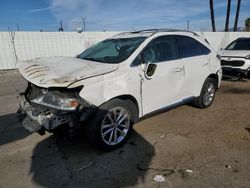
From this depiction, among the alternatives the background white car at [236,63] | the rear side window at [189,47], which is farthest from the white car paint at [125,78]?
the background white car at [236,63]

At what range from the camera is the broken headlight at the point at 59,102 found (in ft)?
11.2

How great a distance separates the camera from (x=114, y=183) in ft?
10.3

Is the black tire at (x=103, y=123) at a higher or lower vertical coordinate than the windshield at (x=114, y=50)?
lower

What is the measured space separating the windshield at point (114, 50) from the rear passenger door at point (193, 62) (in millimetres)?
1078

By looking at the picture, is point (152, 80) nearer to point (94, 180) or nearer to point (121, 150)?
point (121, 150)

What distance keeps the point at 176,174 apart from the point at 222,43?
21.1 meters

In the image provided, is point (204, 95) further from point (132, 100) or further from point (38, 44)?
point (38, 44)

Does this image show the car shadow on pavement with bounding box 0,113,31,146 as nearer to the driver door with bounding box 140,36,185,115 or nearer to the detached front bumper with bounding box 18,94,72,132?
the detached front bumper with bounding box 18,94,72,132

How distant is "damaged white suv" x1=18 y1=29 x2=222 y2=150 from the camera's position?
3479mm

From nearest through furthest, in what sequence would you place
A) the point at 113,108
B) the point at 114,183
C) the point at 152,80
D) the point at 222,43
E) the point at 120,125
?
the point at 114,183 < the point at 113,108 < the point at 120,125 < the point at 152,80 < the point at 222,43

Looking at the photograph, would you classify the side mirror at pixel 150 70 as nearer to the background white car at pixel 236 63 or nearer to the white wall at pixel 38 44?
the background white car at pixel 236 63

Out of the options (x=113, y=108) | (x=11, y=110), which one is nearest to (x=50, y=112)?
(x=113, y=108)

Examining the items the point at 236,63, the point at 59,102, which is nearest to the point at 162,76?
the point at 59,102

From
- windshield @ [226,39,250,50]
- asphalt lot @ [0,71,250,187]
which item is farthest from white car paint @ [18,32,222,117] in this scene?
windshield @ [226,39,250,50]
